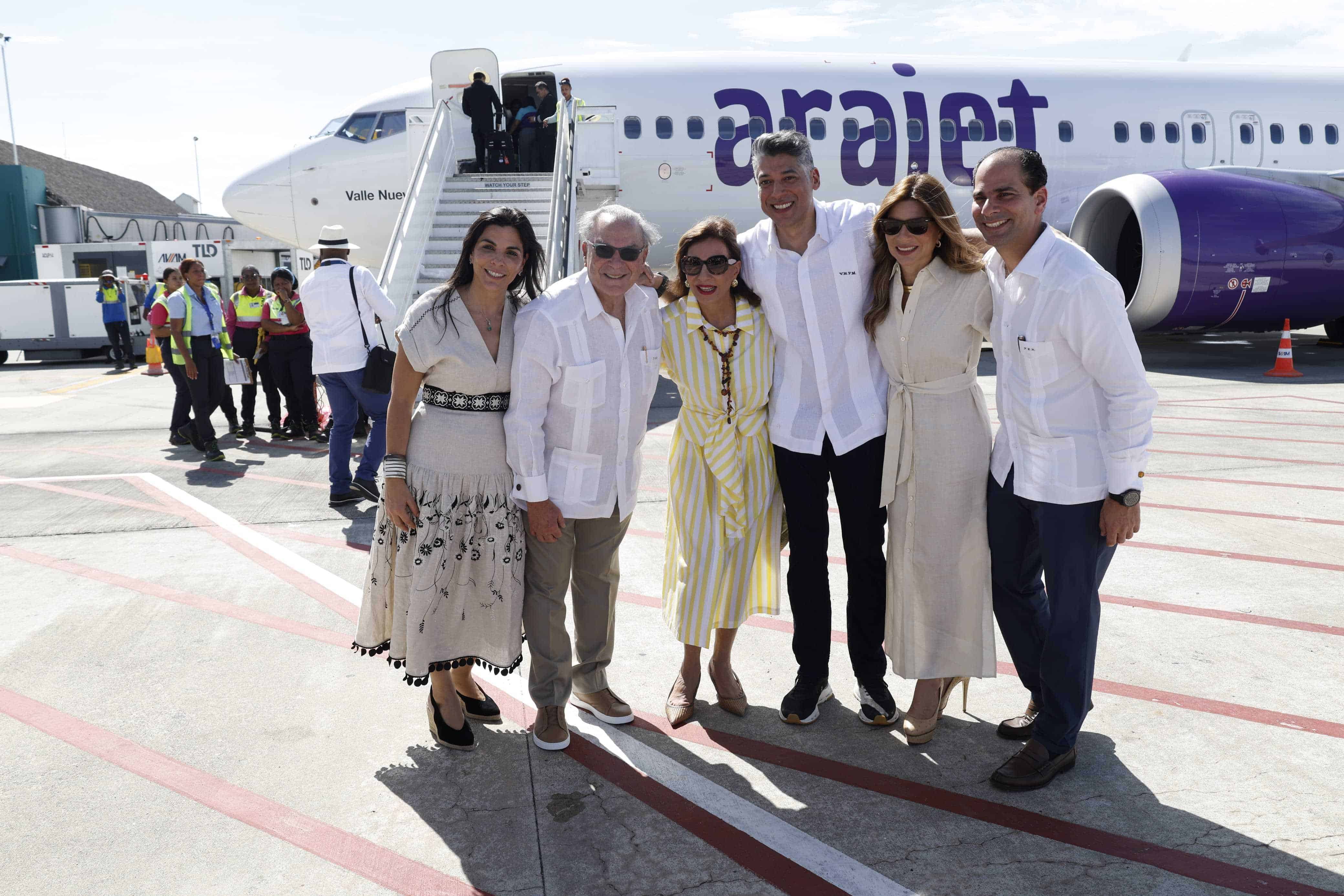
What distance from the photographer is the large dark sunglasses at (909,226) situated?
2879 millimetres

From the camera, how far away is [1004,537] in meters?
3.00

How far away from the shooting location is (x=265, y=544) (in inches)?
215

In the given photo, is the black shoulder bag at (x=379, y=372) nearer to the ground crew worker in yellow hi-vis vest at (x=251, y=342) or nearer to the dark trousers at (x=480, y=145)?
the ground crew worker in yellow hi-vis vest at (x=251, y=342)

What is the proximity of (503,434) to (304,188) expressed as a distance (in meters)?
9.82

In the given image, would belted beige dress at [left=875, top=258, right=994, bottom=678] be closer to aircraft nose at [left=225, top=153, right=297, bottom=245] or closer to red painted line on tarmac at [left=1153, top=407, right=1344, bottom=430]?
red painted line on tarmac at [left=1153, top=407, right=1344, bottom=430]

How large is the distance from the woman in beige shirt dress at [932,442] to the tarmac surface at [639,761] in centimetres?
32

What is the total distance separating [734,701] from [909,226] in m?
1.66

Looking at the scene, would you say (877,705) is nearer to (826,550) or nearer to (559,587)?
(826,550)

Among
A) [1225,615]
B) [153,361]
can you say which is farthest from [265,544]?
[153,361]

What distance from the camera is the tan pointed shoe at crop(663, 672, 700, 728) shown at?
3.32 meters

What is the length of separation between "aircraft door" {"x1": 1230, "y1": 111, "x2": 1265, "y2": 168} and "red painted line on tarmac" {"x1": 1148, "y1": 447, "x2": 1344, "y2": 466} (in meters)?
8.70

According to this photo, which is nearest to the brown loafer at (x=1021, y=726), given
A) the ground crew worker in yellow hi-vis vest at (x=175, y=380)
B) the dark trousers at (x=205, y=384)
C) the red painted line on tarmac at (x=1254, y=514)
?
the red painted line on tarmac at (x=1254, y=514)

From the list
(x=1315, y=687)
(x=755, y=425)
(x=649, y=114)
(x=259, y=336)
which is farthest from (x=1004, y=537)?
(x=649, y=114)

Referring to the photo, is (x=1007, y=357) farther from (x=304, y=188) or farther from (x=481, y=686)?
(x=304, y=188)
